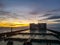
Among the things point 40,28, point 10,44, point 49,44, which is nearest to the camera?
point 10,44

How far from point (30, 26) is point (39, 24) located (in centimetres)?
202

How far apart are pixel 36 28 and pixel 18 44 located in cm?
1708

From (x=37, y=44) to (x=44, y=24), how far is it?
16.8m

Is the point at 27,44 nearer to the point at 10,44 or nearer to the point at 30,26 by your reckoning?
the point at 10,44

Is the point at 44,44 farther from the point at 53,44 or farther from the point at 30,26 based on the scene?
the point at 30,26

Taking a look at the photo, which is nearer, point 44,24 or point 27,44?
point 27,44

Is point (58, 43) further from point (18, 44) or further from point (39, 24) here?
point (39, 24)

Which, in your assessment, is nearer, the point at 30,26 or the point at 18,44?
the point at 18,44

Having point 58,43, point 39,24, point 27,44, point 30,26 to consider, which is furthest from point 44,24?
point 27,44

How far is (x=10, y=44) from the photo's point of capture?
612cm

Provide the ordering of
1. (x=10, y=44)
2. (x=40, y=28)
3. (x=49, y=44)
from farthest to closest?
(x=40, y=28) → (x=49, y=44) → (x=10, y=44)

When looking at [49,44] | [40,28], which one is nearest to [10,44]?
[49,44]

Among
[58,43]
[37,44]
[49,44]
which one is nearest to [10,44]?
[37,44]

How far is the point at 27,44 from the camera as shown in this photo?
621cm
